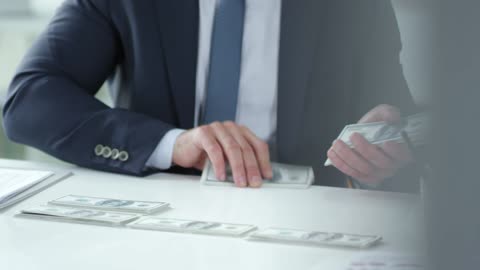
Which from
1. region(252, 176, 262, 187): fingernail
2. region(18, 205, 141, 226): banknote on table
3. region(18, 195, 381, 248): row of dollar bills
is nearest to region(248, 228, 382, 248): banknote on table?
region(18, 195, 381, 248): row of dollar bills

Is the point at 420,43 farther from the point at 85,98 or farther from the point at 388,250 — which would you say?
the point at 85,98

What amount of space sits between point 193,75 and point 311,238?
2.39 ft

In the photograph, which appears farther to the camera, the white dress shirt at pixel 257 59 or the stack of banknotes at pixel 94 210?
the white dress shirt at pixel 257 59

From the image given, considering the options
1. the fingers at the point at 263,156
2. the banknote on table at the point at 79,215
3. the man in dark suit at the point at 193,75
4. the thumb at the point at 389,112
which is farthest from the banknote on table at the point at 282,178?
the thumb at the point at 389,112

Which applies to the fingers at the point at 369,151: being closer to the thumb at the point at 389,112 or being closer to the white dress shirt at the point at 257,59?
the white dress shirt at the point at 257,59

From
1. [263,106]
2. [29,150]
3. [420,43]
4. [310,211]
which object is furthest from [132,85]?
[29,150]

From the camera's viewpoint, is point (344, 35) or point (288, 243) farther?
point (344, 35)

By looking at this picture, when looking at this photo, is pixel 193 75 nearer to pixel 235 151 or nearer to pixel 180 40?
pixel 180 40

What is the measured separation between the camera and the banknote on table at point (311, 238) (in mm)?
755

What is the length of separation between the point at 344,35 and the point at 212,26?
277 millimetres

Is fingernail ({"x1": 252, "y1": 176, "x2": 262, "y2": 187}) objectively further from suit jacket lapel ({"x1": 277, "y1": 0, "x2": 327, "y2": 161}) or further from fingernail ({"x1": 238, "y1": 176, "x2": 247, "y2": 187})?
suit jacket lapel ({"x1": 277, "y1": 0, "x2": 327, "y2": 161})

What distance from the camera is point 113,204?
38.0 inches

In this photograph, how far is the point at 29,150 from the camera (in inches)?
143

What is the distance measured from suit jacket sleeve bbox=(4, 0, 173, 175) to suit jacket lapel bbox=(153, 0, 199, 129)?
130 mm
